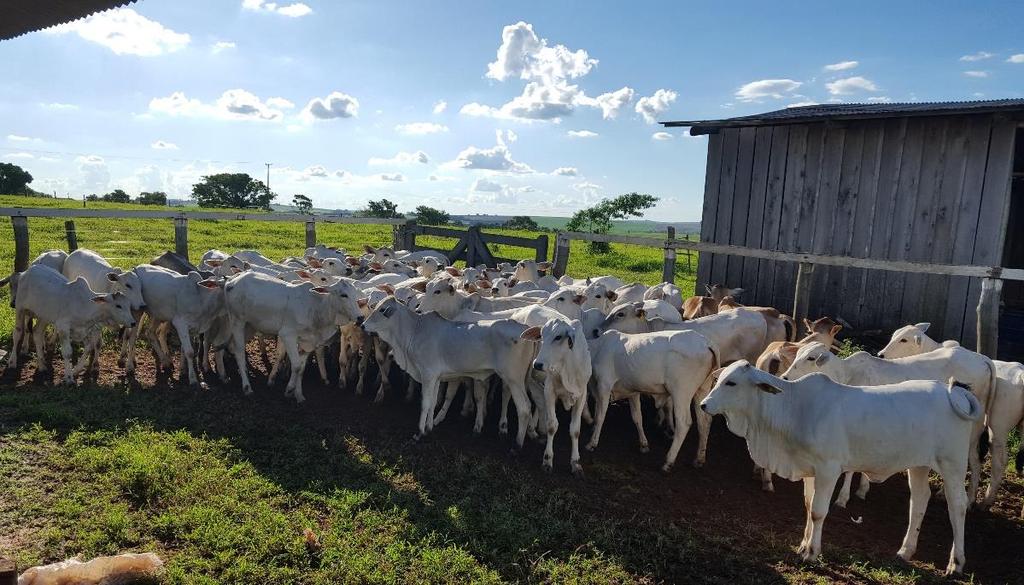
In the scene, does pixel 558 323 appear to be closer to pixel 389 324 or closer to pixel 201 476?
pixel 389 324

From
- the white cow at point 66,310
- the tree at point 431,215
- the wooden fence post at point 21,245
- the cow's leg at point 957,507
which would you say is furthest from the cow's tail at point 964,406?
the tree at point 431,215

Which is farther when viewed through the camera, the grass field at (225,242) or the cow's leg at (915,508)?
the grass field at (225,242)

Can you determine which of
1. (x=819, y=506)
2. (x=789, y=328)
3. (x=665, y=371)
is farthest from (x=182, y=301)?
(x=819, y=506)

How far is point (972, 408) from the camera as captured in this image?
18.8 ft

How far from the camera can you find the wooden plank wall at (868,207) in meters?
11.4

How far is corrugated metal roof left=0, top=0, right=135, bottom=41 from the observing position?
430 centimetres

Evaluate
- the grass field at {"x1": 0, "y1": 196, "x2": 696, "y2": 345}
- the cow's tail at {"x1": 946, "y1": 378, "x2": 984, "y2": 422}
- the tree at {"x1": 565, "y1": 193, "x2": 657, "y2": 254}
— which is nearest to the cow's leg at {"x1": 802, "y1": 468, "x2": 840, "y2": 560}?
the cow's tail at {"x1": 946, "y1": 378, "x2": 984, "y2": 422}

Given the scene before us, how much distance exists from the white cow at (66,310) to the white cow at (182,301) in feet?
1.80

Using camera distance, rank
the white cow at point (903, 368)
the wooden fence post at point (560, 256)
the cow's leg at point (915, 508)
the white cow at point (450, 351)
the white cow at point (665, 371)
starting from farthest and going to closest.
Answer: the wooden fence post at point (560, 256)
the white cow at point (450, 351)
the white cow at point (665, 371)
the white cow at point (903, 368)
the cow's leg at point (915, 508)

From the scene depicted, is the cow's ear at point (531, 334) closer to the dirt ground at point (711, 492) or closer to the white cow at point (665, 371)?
the white cow at point (665, 371)

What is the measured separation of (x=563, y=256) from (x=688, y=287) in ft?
27.7

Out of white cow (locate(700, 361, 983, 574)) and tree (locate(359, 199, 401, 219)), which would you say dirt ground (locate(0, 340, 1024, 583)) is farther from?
tree (locate(359, 199, 401, 219))

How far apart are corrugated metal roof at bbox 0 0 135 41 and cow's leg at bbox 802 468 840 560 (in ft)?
21.3

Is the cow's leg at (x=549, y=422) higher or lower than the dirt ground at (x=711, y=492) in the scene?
higher
